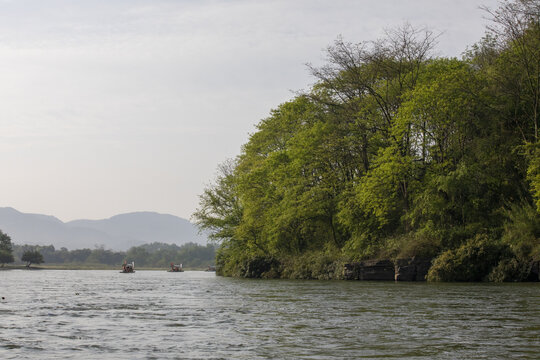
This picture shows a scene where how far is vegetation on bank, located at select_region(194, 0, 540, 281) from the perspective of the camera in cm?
4041

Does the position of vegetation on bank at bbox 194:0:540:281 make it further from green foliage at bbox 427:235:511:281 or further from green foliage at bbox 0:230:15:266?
green foliage at bbox 0:230:15:266

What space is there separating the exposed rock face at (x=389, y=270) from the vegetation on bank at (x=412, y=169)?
32.1 inches

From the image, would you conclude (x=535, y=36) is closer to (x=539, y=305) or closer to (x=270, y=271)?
Answer: (x=539, y=305)

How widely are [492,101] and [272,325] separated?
31641 mm

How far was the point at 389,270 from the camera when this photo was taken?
44.2m

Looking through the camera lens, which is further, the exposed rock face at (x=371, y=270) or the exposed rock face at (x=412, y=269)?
the exposed rock face at (x=371, y=270)

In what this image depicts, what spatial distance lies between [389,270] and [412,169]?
7524 millimetres

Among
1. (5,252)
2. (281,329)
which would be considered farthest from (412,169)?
(5,252)

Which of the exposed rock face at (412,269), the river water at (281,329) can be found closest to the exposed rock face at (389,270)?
the exposed rock face at (412,269)

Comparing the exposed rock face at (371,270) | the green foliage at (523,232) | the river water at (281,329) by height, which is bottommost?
the river water at (281,329)

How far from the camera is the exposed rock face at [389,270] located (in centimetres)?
4178

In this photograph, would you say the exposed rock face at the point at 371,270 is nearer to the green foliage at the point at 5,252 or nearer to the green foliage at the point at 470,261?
the green foliage at the point at 470,261

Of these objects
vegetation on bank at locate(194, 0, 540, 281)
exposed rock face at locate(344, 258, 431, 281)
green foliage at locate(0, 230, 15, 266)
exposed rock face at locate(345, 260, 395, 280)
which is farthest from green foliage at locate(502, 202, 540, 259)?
green foliage at locate(0, 230, 15, 266)

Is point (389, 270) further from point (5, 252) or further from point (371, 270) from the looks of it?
point (5, 252)
